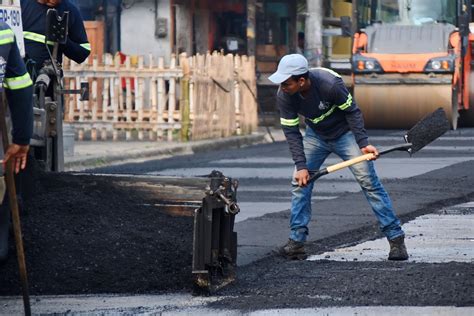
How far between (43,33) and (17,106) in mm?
3300

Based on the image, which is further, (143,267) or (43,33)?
(43,33)

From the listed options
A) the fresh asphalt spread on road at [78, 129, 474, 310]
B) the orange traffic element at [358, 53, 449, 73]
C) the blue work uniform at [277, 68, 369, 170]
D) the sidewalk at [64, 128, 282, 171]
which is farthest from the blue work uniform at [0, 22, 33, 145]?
Result: the orange traffic element at [358, 53, 449, 73]

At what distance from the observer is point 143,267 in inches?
353

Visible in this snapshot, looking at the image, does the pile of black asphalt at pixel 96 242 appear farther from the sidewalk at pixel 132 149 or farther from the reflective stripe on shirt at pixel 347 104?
the sidewalk at pixel 132 149

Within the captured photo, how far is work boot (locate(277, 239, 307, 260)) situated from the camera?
1031 cm

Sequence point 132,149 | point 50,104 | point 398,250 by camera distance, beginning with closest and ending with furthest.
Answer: point 398,250 → point 50,104 → point 132,149

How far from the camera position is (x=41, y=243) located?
8.96 meters

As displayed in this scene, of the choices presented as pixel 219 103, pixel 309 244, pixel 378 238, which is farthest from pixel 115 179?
pixel 219 103

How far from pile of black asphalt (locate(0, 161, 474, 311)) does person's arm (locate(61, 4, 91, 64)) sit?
213cm

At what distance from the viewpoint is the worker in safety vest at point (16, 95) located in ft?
26.0

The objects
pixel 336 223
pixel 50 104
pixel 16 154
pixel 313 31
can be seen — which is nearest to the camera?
pixel 16 154

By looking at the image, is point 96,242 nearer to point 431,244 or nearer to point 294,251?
point 294,251

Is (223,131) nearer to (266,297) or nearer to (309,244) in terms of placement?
(309,244)

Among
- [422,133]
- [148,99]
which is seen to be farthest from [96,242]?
[148,99]
